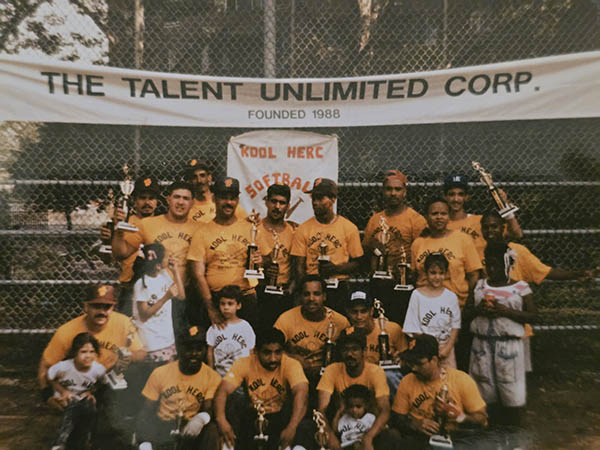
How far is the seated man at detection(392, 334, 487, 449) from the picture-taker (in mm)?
3729

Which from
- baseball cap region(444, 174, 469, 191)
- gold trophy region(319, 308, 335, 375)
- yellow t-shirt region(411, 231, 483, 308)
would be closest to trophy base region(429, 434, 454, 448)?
gold trophy region(319, 308, 335, 375)

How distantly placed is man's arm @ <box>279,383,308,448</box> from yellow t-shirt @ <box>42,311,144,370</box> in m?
1.27

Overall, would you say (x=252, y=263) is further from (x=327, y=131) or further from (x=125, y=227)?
Answer: (x=327, y=131)

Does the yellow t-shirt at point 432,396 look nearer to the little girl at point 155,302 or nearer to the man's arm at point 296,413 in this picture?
the man's arm at point 296,413

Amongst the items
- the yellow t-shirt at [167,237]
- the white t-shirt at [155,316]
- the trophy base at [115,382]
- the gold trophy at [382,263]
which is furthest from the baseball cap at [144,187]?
the gold trophy at [382,263]

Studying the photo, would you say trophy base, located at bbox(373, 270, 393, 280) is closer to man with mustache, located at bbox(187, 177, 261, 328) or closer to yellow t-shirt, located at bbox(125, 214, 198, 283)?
man with mustache, located at bbox(187, 177, 261, 328)

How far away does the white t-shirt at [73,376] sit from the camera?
399 cm

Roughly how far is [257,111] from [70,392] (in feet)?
8.66

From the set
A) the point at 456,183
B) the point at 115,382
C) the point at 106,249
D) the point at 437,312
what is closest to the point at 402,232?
the point at 456,183

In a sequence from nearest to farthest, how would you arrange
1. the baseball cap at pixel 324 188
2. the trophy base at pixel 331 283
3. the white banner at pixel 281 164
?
the trophy base at pixel 331 283
the baseball cap at pixel 324 188
the white banner at pixel 281 164

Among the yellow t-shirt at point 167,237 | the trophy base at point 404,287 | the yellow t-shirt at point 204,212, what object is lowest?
the trophy base at point 404,287

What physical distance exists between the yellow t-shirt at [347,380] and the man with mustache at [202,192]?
4.87 feet

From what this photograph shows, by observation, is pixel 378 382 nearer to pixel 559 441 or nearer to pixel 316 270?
pixel 316 270

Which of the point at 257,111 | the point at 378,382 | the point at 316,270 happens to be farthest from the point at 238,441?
the point at 257,111
